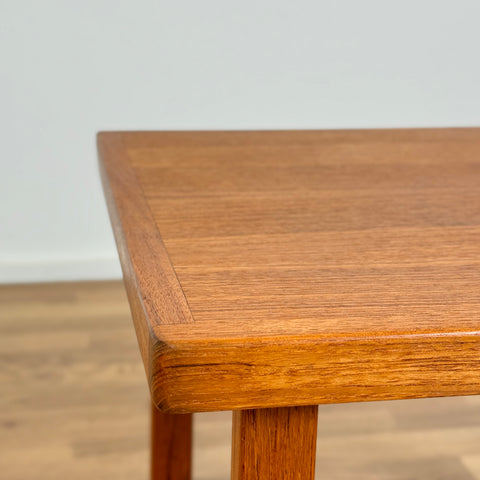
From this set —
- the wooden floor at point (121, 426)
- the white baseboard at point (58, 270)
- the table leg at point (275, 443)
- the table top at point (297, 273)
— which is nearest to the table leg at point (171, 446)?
the wooden floor at point (121, 426)

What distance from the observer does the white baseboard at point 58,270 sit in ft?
7.02

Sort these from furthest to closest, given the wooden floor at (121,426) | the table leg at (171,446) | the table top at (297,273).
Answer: the wooden floor at (121,426) < the table leg at (171,446) < the table top at (297,273)

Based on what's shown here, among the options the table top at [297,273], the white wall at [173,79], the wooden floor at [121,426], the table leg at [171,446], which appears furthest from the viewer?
the white wall at [173,79]

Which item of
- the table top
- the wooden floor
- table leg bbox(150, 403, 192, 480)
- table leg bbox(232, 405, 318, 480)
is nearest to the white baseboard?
the wooden floor

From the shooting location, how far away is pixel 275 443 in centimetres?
48

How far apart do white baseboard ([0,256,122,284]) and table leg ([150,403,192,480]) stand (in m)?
1.12

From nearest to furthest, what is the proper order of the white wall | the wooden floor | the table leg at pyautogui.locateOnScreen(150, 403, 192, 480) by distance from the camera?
the table leg at pyautogui.locateOnScreen(150, 403, 192, 480), the wooden floor, the white wall

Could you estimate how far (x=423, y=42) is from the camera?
221 centimetres

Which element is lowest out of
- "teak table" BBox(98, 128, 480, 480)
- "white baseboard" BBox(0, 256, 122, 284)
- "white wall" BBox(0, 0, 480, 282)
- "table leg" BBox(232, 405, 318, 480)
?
"table leg" BBox(232, 405, 318, 480)

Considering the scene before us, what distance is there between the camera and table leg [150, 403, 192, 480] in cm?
106

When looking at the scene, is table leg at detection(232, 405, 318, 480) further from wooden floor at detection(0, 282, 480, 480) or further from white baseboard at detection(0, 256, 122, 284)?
white baseboard at detection(0, 256, 122, 284)

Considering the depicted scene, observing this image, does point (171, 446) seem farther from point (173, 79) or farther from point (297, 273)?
point (173, 79)

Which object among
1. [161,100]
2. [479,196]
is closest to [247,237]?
[479,196]

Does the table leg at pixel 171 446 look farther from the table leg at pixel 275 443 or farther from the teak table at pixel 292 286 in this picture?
the table leg at pixel 275 443
